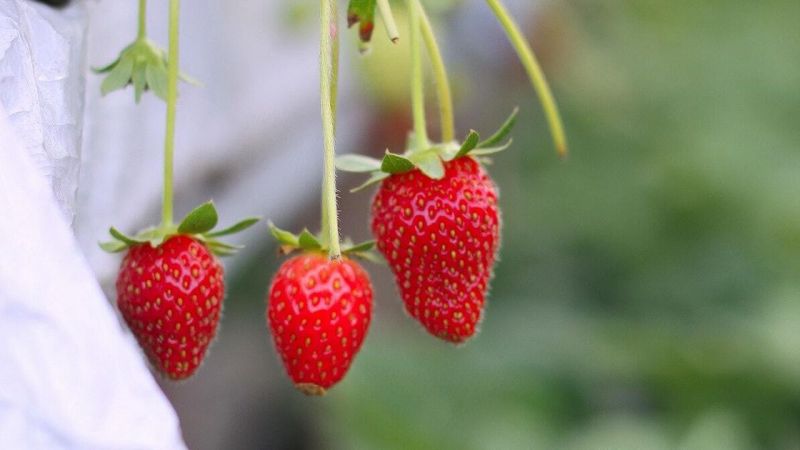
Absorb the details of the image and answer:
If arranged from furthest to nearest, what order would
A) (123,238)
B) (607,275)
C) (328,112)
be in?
(607,275) → (123,238) → (328,112)

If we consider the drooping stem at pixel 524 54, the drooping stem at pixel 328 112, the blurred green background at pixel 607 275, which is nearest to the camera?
the drooping stem at pixel 328 112

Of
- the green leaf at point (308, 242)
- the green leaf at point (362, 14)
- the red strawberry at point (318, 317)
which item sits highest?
the green leaf at point (362, 14)

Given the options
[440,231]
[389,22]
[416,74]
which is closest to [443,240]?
[440,231]

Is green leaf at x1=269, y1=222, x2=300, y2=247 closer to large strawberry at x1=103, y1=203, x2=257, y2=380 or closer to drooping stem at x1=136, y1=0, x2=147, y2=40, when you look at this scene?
large strawberry at x1=103, y1=203, x2=257, y2=380

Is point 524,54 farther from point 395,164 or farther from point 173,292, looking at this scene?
point 173,292

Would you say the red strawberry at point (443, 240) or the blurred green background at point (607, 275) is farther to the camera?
the blurred green background at point (607, 275)

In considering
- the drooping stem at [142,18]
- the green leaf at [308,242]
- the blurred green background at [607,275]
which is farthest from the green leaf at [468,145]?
the blurred green background at [607,275]

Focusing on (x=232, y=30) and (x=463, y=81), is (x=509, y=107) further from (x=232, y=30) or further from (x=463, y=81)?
(x=232, y=30)

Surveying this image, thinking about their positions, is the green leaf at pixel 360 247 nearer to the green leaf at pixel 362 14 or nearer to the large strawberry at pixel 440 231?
the large strawberry at pixel 440 231

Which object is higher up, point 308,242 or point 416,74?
point 416,74
